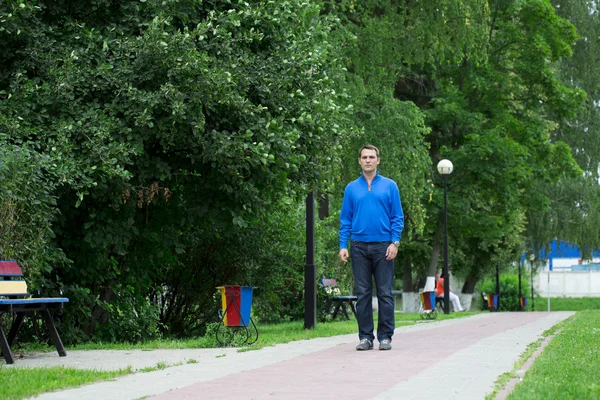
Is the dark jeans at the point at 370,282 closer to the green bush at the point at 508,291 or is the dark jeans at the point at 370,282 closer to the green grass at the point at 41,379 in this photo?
the green grass at the point at 41,379

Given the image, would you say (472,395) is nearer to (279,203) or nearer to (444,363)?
(444,363)

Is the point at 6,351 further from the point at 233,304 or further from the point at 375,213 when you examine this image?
the point at 375,213

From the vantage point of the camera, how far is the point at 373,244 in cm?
1134

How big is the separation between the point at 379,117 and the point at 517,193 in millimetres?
11294

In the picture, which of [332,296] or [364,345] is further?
→ [332,296]

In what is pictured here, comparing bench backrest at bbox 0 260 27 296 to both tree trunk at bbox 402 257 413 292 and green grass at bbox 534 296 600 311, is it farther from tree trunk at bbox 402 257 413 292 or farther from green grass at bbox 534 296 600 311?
green grass at bbox 534 296 600 311

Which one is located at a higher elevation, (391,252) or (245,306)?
(391,252)

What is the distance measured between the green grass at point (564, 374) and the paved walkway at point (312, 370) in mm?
295

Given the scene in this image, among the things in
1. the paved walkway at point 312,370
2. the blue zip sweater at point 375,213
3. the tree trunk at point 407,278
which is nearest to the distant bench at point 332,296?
the paved walkway at point 312,370

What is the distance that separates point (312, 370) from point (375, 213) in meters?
2.85

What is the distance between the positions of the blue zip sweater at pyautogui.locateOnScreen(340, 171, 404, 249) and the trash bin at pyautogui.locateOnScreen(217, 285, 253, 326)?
1670 mm

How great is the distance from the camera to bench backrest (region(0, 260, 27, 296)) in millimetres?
10320

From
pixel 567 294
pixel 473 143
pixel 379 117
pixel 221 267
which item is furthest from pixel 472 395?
pixel 567 294

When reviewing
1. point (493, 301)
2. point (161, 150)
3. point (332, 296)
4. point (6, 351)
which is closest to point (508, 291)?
point (493, 301)
